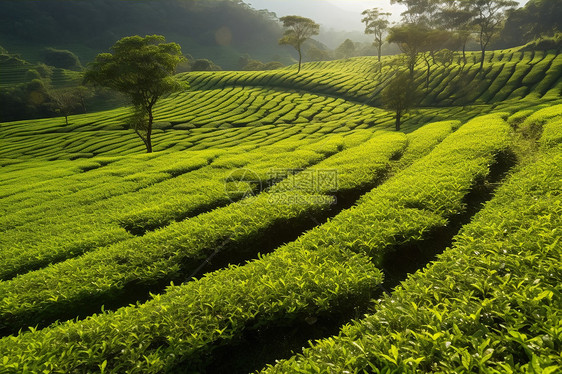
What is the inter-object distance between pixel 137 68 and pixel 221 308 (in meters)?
28.9

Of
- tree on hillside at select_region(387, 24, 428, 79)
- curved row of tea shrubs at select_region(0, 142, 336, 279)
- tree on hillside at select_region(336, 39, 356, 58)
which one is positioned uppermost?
tree on hillside at select_region(336, 39, 356, 58)

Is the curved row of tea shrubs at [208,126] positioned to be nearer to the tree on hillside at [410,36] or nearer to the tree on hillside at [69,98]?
the tree on hillside at [69,98]

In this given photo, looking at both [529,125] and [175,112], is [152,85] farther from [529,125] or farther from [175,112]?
[175,112]

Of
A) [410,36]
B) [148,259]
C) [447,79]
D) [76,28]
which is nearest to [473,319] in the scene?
[148,259]

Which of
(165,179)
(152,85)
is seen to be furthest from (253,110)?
(165,179)

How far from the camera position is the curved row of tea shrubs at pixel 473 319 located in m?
2.70

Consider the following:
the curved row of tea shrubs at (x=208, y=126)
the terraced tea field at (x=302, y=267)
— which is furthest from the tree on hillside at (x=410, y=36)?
the terraced tea field at (x=302, y=267)

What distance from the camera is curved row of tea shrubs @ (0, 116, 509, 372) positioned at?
3.68m

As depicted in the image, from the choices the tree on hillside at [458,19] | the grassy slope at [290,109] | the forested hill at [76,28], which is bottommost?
the grassy slope at [290,109]

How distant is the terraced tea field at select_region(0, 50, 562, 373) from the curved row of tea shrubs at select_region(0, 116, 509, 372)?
0.03m

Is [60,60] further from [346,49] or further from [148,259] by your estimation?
[148,259]

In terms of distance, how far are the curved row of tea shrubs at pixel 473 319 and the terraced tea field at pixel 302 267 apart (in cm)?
3

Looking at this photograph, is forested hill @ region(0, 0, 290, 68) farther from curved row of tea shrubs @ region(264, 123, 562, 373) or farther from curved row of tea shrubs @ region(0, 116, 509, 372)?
curved row of tea shrubs @ region(264, 123, 562, 373)

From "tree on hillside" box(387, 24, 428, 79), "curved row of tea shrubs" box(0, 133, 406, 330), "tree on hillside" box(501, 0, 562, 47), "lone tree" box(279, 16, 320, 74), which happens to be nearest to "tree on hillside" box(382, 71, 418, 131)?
"tree on hillside" box(387, 24, 428, 79)
